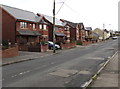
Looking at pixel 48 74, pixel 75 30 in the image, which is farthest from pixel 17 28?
pixel 75 30

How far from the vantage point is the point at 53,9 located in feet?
107

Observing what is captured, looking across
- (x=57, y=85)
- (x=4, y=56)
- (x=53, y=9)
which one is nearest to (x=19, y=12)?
(x=53, y=9)

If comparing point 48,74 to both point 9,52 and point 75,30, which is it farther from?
point 75,30

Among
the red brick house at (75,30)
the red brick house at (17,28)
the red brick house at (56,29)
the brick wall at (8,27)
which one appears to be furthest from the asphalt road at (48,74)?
the red brick house at (75,30)

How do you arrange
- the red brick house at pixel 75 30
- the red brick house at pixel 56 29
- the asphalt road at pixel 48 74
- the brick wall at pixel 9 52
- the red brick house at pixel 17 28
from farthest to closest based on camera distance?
the red brick house at pixel 75 30
the red brick house at pixel 56 29
the red brick house at pixel 17 28
the brick wall at pixel 9 52
the asphalt road at pixel 48 74

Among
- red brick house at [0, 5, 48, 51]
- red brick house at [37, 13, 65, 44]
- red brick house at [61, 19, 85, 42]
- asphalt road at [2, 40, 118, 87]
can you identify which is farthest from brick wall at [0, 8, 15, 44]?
red brick house at [61, 19, 85, 42]

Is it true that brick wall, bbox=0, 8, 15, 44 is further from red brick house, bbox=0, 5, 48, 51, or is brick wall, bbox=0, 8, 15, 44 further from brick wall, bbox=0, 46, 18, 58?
brick wall, bbox=0, 46, 18, 58

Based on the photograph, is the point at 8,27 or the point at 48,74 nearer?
the point at 48,74

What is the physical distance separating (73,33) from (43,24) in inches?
1215

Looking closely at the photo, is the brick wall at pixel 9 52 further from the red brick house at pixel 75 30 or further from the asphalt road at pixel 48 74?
the red brick house at pixel 75 30

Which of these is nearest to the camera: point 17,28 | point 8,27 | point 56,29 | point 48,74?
point 48,74

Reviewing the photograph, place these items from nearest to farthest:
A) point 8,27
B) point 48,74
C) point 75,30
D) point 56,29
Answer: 1. point 48,74
2. point 8,27
3. point 56,29
4. point 75,30

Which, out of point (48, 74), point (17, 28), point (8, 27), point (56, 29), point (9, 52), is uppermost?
point (56, 29)

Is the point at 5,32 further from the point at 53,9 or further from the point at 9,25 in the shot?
the point at 53,9
